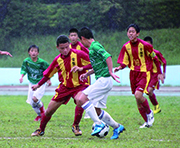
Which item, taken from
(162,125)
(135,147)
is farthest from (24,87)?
(135,147)

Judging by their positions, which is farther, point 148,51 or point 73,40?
point 73,40

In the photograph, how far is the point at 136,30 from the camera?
6.96 meters

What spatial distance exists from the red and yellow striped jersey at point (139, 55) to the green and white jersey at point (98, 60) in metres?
1.46

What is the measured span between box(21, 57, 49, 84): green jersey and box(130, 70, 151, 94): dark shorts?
8.23 feet

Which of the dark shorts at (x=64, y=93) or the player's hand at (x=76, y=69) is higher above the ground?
the player's hand at (x=76, y=69)

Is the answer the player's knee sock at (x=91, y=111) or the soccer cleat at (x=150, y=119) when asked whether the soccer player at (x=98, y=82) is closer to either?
the player's knee sock at (x=91, y=111)

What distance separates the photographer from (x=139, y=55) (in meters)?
7.05

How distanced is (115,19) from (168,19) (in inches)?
166

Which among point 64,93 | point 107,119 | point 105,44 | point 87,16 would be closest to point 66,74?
point 64,93

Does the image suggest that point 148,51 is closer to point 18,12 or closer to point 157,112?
point 157,112

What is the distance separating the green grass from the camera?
77.9ft

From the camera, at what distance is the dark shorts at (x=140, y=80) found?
6.86 meters

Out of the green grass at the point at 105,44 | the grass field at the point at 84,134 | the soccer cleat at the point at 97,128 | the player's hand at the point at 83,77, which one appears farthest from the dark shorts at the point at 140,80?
the green grass at the point at 105,44

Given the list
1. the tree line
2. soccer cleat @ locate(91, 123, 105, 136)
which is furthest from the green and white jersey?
the tree line
